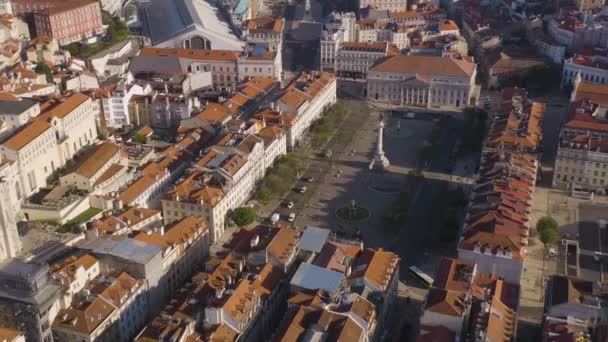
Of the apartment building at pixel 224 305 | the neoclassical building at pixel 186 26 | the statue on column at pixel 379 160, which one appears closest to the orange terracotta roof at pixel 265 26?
the neoclassical building at pixel 186 26

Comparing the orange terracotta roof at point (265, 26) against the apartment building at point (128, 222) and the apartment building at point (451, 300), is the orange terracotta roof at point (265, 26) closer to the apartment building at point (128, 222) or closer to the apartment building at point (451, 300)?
the apartment building at point (128, 222)

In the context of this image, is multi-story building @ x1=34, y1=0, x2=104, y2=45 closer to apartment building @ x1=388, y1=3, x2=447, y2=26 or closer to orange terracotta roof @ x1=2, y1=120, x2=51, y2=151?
orange terracotta roof @ x1=2, y1=120, x2=51, y2=151

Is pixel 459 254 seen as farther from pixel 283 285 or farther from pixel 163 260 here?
pixel 163 260

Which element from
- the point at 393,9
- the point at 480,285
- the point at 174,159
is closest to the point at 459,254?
the point at 480,285

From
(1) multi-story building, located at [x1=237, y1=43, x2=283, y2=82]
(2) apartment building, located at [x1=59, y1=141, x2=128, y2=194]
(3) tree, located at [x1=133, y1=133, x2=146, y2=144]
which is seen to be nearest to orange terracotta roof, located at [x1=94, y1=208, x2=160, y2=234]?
(2) apartment building, located at [x1=59, y1=141, x2=128, y2=194]

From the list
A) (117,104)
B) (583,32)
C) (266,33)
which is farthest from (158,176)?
(583,32)
